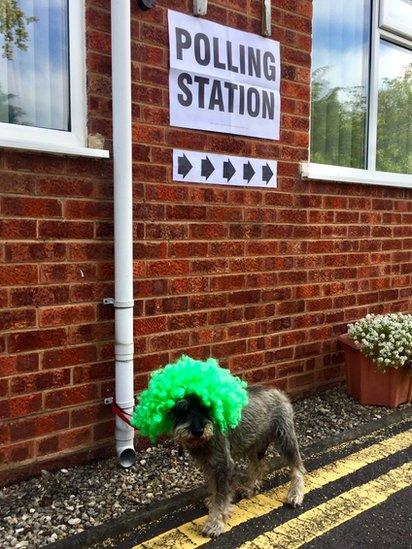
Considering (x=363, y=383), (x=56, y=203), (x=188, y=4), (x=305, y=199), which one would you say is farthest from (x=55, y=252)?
(x=363, y=383)

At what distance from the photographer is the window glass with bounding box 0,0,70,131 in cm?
306

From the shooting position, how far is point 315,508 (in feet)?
9.86

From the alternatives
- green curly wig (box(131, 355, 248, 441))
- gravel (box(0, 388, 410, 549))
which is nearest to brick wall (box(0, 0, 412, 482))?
gravel (box(0, 388, 410, 549))

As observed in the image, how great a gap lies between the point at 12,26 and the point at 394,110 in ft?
13.0

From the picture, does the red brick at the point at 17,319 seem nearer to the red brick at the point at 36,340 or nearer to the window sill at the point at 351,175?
the red brick at the point at 36,340

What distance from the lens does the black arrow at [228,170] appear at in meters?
3.90

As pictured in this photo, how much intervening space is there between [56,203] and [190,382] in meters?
1.34

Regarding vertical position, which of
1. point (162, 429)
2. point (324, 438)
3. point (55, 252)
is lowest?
point (324, 438)

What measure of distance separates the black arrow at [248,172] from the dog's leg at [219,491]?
208 centimetres

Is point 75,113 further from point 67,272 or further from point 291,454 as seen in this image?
point 291,454

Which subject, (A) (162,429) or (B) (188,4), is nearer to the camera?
(A) (162,429)

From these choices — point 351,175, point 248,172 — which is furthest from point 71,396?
point 351,175

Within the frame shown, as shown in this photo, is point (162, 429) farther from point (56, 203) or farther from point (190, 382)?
point (56, 203)

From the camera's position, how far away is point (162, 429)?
2543 millimetres
